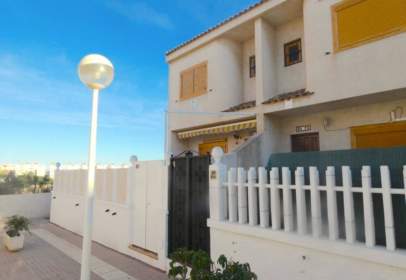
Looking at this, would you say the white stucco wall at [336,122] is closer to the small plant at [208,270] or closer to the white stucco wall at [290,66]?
the white stucco wall at [290,66]

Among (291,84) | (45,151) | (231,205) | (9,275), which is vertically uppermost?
(291,84)

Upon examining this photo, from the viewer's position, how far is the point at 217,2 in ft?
58.5

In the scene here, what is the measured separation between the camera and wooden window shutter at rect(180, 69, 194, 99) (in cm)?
1513

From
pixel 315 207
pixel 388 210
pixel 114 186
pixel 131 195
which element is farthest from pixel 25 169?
pixel 388 210

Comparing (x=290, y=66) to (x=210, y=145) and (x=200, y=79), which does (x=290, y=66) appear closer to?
(x=200, y=79)

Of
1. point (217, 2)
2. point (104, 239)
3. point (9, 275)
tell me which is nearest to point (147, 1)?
point (217, 2)

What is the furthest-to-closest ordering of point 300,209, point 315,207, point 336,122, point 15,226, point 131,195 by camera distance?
point 15,226, point 131,195, point 336,122, point 300,209, point 315,207

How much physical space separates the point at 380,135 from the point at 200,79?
893cm

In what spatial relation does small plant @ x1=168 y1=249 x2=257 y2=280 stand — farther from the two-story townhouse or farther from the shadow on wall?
the two-story townhouse

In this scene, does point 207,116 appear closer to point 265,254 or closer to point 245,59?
point 245,59

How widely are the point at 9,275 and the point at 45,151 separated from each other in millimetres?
20824

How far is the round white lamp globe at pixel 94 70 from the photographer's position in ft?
16.6

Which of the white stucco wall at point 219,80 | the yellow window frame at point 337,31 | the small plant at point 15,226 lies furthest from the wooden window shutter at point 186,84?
the small plant at point 15,226

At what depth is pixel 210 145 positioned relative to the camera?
50.8 feet
